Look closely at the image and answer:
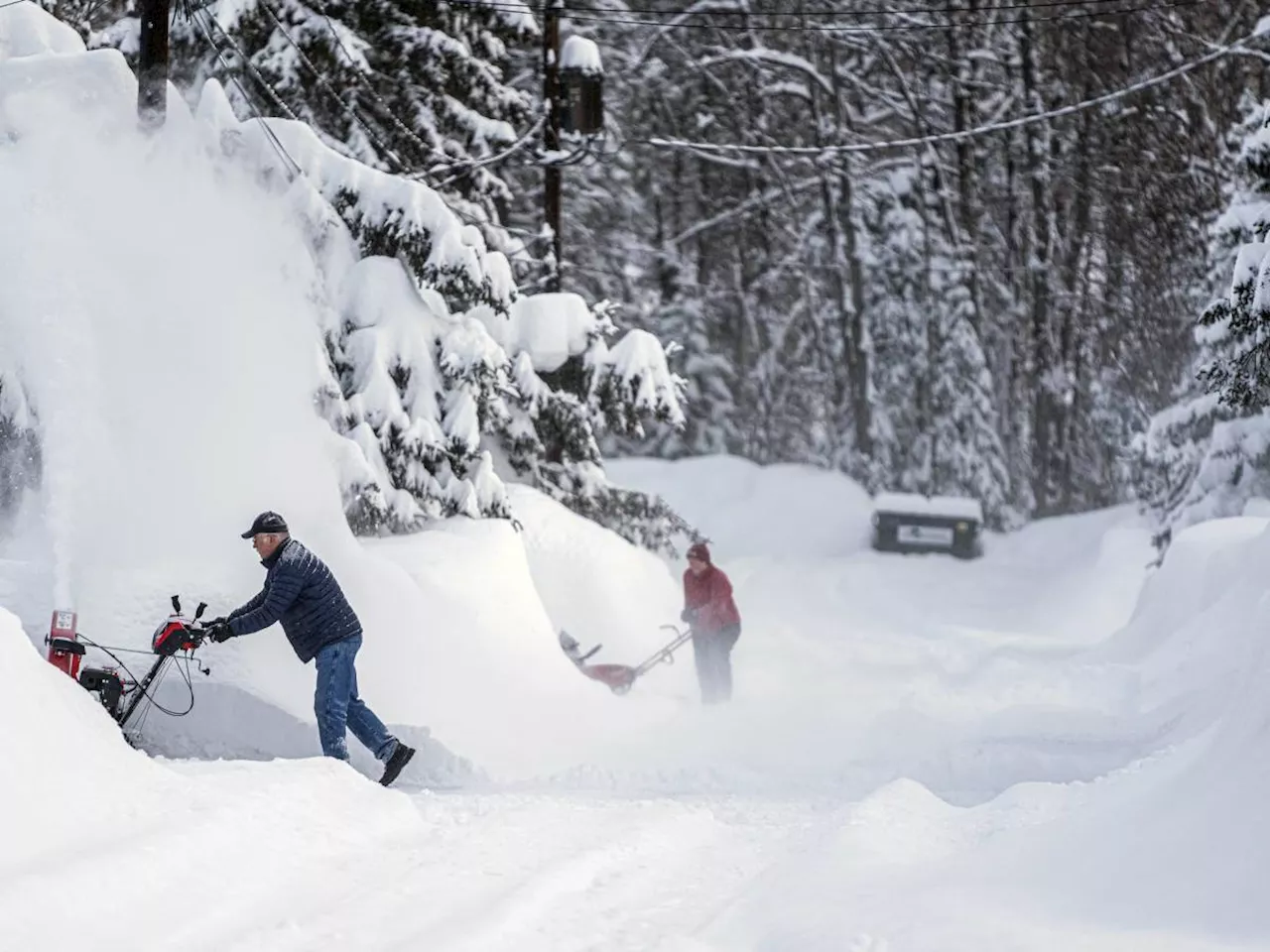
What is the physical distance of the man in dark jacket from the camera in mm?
8977

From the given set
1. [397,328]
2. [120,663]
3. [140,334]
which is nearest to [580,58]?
[397,328]

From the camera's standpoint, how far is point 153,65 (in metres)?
12.5

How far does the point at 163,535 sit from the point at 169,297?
95.0 inches

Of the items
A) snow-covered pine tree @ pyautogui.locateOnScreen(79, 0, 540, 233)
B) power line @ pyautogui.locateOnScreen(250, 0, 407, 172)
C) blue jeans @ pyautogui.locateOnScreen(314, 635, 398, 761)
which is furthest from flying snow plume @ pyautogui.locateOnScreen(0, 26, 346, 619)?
power line @ pyautogui.locateOnScreen(250, 0, 407, 172)

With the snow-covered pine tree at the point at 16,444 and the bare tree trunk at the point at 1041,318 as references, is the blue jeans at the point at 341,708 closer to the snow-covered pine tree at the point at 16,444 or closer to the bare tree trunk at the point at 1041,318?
the snow-covered pine tree at the point at 16,444

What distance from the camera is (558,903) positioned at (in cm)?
614

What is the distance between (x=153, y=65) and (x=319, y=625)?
5638 mm

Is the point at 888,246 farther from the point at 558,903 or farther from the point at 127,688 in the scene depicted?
the point at 558,903

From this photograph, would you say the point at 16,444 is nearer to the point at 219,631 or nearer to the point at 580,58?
the point at 219,631

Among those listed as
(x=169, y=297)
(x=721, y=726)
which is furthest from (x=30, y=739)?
(x=721, y=726)

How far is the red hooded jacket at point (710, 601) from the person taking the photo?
1522 cm

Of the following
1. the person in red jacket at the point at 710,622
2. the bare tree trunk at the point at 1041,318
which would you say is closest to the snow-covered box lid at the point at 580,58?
the person in red jacket at the point at 710,622

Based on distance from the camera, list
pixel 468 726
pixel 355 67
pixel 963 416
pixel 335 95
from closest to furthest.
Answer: pixel 468 726
pixel 335 95
pixel 355 67
pixel 963 416

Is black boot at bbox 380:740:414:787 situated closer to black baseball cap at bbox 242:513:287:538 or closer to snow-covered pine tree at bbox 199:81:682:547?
black baseball cap at bbox 242:513:287:538
